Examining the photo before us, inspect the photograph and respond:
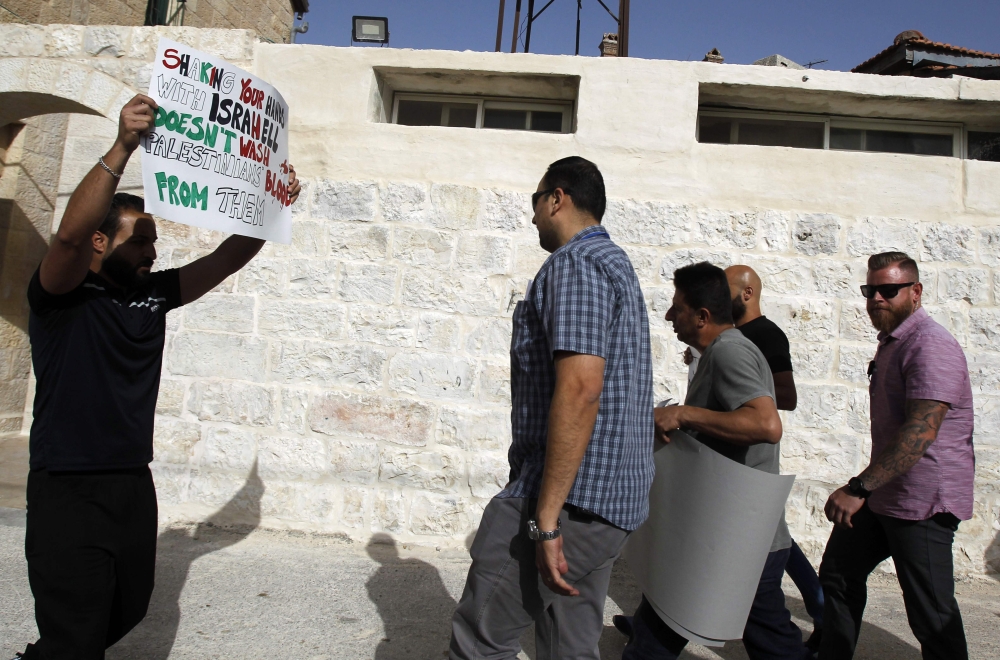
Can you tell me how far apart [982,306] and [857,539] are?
240cm

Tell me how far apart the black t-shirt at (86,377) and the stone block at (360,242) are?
233cm

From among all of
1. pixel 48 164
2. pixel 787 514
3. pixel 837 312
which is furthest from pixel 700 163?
pixel 48 164

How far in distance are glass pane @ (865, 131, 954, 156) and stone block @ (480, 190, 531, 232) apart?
243 cm

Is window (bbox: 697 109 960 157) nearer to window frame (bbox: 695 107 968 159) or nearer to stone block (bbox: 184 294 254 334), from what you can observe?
window frame (bbox: 695 107 968 159)

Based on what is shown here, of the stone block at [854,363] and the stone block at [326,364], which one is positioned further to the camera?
the stone block at [326,364]

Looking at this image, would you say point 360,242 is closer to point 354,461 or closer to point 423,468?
point 354,461

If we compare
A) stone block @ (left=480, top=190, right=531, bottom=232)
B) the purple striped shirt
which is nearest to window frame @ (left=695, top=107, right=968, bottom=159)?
stone block @ (left=480, top=190, right=531, bottom=232)

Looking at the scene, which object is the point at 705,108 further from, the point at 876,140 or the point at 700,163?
the point at 876,140

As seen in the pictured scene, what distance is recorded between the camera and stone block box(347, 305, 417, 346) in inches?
170

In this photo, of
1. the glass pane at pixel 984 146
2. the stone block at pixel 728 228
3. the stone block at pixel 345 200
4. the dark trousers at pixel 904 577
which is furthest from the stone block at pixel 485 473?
the glass pane at pixel 984 146

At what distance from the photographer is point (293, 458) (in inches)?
170

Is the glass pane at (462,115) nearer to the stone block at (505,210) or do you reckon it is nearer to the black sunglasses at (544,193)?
→ the stone block at (505,210)

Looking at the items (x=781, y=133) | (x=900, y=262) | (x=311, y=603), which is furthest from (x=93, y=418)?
(x=781, y=133)

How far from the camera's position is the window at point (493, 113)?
4.83m
